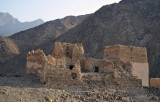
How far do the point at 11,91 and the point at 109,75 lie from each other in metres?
5.75

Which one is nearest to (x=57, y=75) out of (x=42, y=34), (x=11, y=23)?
(x=42, y=34)

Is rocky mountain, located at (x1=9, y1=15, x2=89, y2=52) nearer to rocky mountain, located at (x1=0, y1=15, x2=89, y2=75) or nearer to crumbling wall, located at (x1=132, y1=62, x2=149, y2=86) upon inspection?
rocky mountain, located at (x1=0, y1=15, x2=89, y2=75)

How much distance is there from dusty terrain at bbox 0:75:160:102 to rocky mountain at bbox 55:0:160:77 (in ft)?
82.4

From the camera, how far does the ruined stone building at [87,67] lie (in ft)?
34.6

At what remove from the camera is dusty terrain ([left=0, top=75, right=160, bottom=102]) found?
27.3 feet

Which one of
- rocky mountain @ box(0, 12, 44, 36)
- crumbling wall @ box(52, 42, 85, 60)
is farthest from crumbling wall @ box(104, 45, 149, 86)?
rocky mountain @ box(0, 12, 44, 36)

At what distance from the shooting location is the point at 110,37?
47188 mm

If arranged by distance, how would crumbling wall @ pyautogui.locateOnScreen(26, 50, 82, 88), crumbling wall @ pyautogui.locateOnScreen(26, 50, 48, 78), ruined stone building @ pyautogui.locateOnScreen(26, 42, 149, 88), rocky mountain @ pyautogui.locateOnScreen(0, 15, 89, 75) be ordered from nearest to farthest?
crumbling wall @ pyautogui.locateOnScreen(26, 50, 82, 88) < ruined stone building @ pyautogui.locateOnScreen(26, 42, 149, 88) < crumbling wall @ pyautogui.locateOnScreen(26, 50, 48, 78) < rocky mountain @ pyautogui.locateOnScreen(0, 15, 89, 75)

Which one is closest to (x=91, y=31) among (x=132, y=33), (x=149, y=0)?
(x=132, y=33)

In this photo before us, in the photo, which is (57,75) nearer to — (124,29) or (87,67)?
(87,67)

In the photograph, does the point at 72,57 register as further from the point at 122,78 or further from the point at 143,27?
the point at 143,27

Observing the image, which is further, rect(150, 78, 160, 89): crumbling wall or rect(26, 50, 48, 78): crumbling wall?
rect(150, 78, 160, 89): crumbling wall

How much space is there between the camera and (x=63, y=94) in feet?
30.1

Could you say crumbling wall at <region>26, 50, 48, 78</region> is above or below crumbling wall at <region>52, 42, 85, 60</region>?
below
